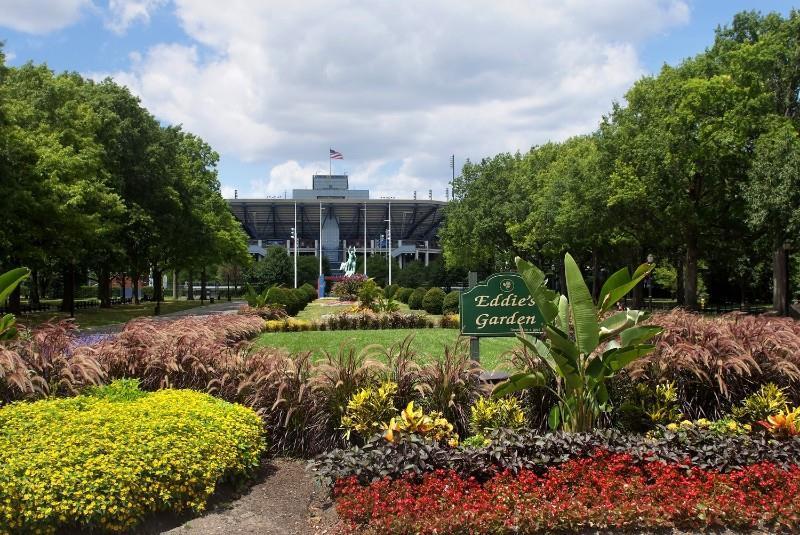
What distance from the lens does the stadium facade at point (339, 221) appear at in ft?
355

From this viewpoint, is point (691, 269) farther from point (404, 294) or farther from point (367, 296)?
point (404, 294)

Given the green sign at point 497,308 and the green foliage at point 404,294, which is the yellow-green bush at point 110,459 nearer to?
the green sign at point 497,308

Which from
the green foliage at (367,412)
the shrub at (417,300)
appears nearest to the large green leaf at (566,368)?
the green foliage at (367,412)

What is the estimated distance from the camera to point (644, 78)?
28562mm

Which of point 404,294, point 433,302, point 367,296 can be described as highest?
point 367,296

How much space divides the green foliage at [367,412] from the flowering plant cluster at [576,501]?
0.97 meters

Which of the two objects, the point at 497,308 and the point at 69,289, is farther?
the point at 69,289

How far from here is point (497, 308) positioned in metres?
7.32

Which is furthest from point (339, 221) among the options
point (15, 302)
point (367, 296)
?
point (367, 296)

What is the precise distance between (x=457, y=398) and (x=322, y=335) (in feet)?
40.1

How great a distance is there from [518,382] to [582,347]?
658 millimetres

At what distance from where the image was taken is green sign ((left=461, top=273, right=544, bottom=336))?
729cm

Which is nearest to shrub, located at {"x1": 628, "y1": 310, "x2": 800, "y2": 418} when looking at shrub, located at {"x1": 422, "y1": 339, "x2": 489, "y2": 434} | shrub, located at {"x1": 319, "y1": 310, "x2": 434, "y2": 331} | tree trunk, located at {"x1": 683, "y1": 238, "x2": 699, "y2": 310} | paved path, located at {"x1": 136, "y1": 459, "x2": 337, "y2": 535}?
shrub, located at {"x1": 422, "y1": 339, "x2": 489, "y2": 434}

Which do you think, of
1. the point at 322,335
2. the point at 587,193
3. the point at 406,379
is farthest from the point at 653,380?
the point at 587,193
